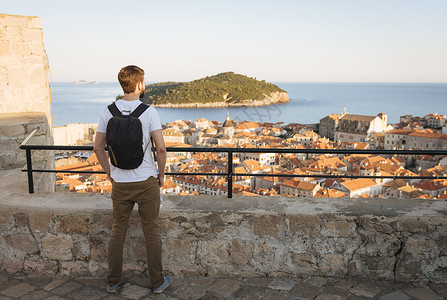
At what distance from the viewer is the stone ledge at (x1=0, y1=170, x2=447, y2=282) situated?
2.30 metres

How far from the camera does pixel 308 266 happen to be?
2.37 meters

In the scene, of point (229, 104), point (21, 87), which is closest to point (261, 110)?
point (21, 87)

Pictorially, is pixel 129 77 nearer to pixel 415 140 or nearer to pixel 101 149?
pixel 101 149

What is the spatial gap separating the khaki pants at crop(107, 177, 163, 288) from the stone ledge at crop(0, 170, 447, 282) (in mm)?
211

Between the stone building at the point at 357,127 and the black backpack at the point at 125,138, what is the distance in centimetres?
4480

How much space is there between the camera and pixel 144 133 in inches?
76.9

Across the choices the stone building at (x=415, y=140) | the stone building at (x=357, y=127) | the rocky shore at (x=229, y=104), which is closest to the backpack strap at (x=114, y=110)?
the rocky shore at (x=229, y=104)

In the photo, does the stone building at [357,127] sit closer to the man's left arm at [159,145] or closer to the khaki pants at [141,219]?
the khaki pants at [141,219]

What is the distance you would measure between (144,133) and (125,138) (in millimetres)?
103

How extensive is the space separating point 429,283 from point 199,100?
123 ft

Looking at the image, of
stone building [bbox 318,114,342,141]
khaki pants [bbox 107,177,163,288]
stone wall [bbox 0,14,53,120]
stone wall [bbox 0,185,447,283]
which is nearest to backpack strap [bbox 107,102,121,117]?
khaki pants [bbox 107,177,163,288]

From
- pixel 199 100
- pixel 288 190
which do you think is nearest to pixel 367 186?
pixel 288 190

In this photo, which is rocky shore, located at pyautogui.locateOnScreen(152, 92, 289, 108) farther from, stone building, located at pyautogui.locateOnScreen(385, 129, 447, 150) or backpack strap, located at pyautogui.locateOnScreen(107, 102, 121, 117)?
backpack strap, located at pyautogui.locateOnScreen(107, 102, 121, 117)

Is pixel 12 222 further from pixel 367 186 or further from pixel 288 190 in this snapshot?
pixel 367 186
